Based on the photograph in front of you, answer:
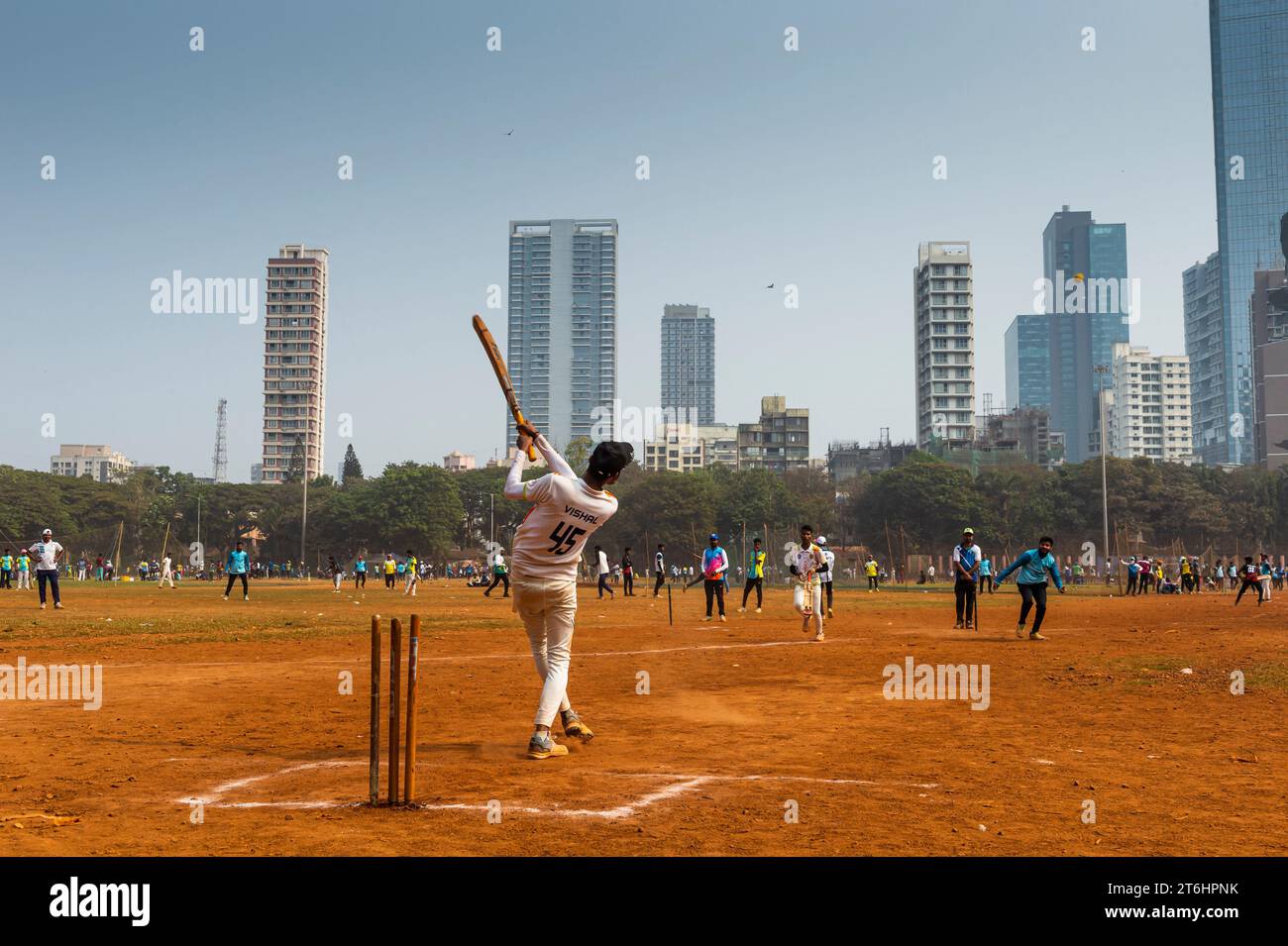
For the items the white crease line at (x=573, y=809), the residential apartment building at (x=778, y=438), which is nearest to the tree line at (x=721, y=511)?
the residential apartment building at (x=778, y=438)

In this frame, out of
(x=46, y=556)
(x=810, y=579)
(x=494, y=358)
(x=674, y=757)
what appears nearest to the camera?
(x=674, y=757)

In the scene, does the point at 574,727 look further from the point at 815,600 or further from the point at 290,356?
the point at 290,356

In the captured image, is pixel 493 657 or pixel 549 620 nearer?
pixel 549 620

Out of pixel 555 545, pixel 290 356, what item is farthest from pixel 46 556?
pixel 290 356

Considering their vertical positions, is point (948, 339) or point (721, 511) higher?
point (948, 339)

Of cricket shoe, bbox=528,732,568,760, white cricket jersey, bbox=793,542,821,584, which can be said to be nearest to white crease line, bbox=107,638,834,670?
white cricket jersey, bbox=793,542,821,584

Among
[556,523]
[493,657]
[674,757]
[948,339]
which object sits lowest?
[493,657]

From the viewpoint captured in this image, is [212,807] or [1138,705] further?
[1138,705]
